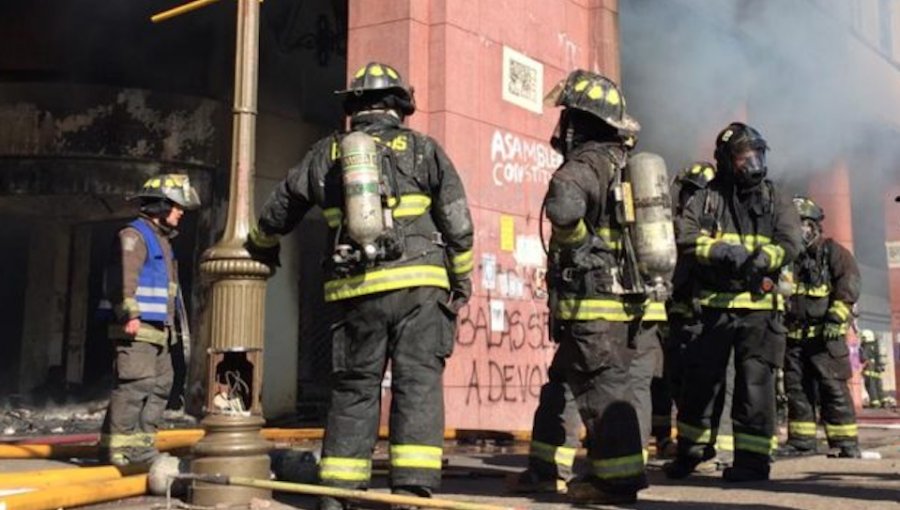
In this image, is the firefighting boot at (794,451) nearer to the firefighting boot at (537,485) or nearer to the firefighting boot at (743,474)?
the firefighting boot at (743,474)

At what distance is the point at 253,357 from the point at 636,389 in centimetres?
189

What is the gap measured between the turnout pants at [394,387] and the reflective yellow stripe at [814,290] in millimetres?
4094

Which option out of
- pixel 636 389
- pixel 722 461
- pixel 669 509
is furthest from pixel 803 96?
pixel 669 509

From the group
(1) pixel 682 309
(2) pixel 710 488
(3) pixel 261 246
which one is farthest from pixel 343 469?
(1) pixel 682 309

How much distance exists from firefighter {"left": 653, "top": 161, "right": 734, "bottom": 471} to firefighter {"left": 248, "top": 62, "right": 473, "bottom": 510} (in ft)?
6.02

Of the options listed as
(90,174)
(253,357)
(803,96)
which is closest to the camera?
(253,357)

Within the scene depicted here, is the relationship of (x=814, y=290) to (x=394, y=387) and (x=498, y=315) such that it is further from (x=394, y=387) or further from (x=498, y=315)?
(x=394, y=387)

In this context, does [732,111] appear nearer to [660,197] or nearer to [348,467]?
[660,197]

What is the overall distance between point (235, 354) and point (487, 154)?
487cm

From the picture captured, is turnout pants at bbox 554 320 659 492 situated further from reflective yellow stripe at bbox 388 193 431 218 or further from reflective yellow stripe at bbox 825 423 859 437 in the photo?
reflective yellow stripe at bbox 825 423 859 437

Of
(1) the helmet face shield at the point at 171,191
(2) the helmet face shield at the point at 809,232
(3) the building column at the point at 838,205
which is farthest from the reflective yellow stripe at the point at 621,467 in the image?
(3) the building column at the point at 838,205

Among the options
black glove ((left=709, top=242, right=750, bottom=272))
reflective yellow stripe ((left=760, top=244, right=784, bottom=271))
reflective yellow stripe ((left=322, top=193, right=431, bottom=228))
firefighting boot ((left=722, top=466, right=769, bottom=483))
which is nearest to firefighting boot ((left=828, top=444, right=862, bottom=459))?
firefighting boot ((left=722, top=466, right=769, bottom=483))

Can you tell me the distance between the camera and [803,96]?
1212 cm

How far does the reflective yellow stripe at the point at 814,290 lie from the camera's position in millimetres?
6953
